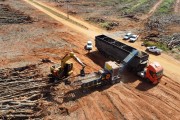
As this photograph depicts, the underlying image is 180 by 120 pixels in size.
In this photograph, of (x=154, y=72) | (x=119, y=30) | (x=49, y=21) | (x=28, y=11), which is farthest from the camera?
(x=28, y=11)

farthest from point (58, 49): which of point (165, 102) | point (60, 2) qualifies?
point (60, 2)

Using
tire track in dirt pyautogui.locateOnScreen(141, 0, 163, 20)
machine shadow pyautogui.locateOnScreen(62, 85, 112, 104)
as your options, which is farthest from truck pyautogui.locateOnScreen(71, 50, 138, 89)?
tire track in dirt pyautogui.locateOnScreen(141, 0, 163, 20)

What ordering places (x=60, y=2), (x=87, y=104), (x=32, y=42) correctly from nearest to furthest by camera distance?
(x=87, y=104), (x=32, y=42), (x=60, y=2)

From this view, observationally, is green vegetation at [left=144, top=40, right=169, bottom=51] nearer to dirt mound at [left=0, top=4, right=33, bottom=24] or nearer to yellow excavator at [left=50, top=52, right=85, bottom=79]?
yellow excavator at [left=50, top=52, right=85, bottom=79]

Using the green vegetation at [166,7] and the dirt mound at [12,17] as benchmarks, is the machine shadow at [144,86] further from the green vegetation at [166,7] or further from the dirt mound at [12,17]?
the green vegetation at [166,7]

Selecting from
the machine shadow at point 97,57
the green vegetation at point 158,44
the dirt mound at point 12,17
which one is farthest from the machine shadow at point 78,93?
the dirt mound at point 12,17

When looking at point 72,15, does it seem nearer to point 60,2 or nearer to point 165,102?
point 60,2

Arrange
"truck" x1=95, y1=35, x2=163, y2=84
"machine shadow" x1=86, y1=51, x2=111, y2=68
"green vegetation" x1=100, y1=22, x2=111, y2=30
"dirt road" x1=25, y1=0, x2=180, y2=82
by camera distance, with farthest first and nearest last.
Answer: "green vegetation" x1=100, y1=22, x2=111, y2=30 → "machine shadow" x1=86, y1=51, x2=111, y2=68 → "dirt road" x1=25, y1=0, x2=180, y2=82 → "truck" x1=95, y1=35, x2=163, y2=84
